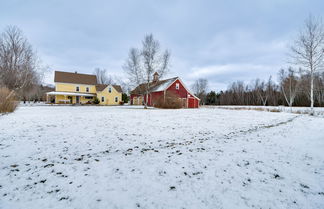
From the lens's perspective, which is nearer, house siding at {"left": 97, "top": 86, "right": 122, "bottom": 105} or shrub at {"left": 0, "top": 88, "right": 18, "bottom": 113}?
shrub at {"left": 0, "top": 88, "right": 18, "bottom": 113}

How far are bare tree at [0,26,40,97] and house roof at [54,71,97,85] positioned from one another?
13.3 m

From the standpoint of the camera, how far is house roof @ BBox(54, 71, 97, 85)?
101 feet

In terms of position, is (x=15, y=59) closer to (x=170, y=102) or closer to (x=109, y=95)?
(x=109, y=95)

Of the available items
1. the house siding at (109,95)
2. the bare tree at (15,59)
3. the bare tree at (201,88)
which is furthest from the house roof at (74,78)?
the bare tree at (201,88)

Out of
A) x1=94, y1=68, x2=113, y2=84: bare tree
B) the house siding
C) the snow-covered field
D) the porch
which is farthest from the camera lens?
x1=94, y1=68, x2=113, y2=84: bare tree

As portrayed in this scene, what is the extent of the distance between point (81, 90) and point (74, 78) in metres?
3.19

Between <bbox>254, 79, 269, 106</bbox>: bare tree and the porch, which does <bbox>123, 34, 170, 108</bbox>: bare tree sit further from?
<bbox>254, 79, 269, 106</bbox>: bare tree

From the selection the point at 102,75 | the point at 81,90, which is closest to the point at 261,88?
the point at 102,75

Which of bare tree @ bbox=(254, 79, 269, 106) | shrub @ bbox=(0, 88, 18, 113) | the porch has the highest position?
bare tree @ bbox=(254, 79, 269, 106)

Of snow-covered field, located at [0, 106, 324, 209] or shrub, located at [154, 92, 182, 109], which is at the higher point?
shrub, located at [154, 92, 182, 109]

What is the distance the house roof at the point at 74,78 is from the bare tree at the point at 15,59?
13346 mm

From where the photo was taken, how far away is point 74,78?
32.2m

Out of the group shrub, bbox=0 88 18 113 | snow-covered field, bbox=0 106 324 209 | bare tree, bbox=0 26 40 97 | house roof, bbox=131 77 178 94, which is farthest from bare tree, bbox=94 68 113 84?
snow-covered field, bbox=0 106 324 209

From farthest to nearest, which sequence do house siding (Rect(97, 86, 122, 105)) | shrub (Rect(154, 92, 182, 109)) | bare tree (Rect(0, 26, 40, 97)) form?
house siding (Rect(97, 86, 122, 105))
shrub (Rect(154, 92, 182, 109))
bare tree (Rect(0, 26, 40, 97))
